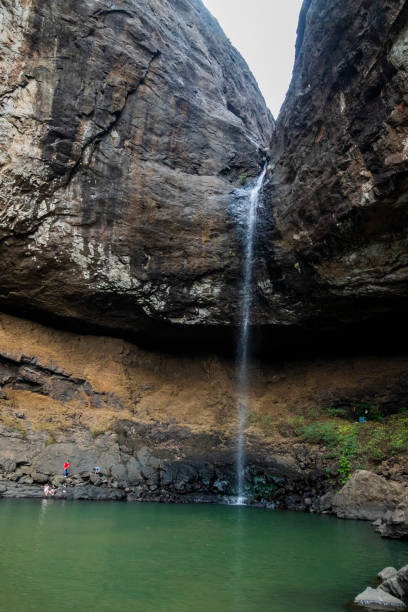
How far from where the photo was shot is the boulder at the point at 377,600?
17.7 feet

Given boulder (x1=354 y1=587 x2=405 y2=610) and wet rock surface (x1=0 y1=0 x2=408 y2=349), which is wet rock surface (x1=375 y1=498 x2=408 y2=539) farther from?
wet rock surface (x1=0 y1=0 x2=408 y2=349)

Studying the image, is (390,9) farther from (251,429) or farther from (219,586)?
(251,429)

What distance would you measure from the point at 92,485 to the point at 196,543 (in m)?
6.60

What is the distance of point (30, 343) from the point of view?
19.4 m

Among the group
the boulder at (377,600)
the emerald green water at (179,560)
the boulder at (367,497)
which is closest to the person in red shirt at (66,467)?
the emerald green water at (179,560)

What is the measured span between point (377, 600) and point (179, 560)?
10.7 feet

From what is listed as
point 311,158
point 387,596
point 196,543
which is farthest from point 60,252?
point 387,596

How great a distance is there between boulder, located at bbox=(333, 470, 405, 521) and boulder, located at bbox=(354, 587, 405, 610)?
707 cm

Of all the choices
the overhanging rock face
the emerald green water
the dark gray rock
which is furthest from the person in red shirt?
the dark gray rock

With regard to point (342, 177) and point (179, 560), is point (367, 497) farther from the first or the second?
point (342, 177)

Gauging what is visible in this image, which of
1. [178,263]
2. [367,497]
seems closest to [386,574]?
[367,497]

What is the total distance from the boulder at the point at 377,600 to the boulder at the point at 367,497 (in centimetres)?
707

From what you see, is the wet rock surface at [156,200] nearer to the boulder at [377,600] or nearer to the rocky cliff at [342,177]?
the rocky cliff at [342,177]

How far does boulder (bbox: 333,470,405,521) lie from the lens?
1214cm
